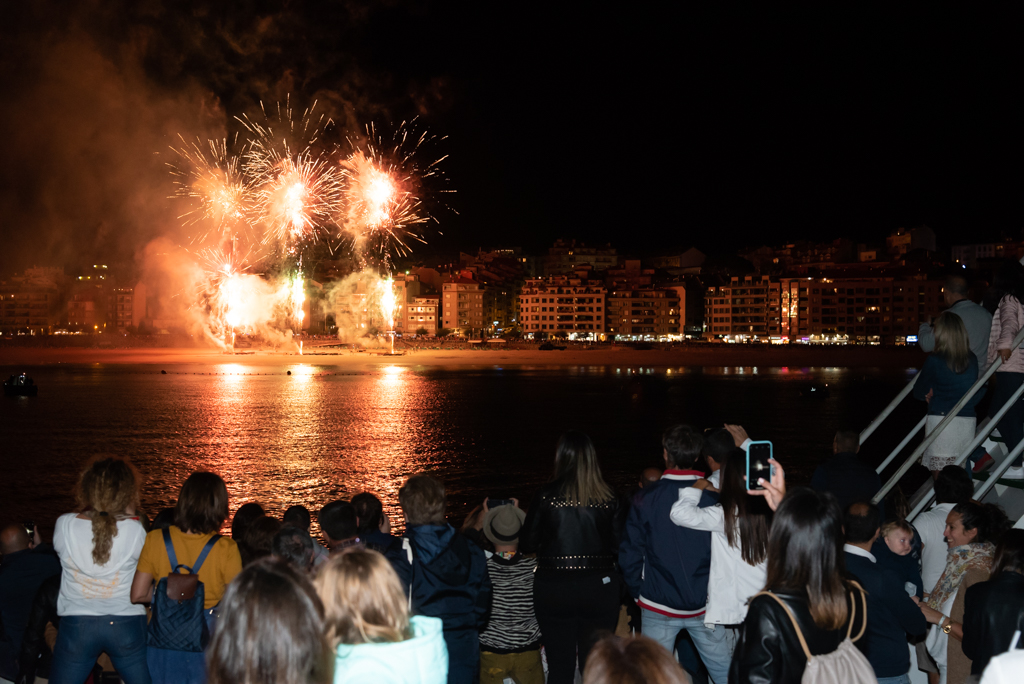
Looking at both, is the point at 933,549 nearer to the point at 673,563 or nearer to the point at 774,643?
the point at 673,563

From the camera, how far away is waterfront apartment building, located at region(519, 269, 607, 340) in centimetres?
14388

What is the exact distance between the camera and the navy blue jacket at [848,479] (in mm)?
5621

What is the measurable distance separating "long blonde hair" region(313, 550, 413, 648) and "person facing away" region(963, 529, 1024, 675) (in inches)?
99.6

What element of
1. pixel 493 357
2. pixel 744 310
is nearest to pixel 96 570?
pixel 493 357

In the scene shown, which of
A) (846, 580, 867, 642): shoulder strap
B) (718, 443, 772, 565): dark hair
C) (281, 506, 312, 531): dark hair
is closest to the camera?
(846, 580, 867, 642): shoulder strap

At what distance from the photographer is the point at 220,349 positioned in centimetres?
10581

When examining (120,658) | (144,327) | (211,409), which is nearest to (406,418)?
(211,409)

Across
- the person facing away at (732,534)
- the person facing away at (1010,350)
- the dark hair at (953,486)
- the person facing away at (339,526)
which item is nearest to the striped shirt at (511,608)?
the person facing away at (339,526)

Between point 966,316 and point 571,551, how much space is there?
4717 mm

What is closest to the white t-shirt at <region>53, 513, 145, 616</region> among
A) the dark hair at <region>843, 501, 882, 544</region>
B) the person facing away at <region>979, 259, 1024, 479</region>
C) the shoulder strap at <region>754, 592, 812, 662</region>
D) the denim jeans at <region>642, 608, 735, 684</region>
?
the denim jeans at <region>642, 608, 735, 684</region>

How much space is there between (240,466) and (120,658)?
795 inches

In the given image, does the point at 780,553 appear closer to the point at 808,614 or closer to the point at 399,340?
the point at 808,614

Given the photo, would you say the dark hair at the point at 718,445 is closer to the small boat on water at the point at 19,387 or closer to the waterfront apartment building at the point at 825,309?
the small boat on water at the point at 19,387

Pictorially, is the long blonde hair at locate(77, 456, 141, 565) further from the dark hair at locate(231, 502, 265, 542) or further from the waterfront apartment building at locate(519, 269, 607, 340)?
the waterfront apartment building at locate(519, 269, 607, 340)
